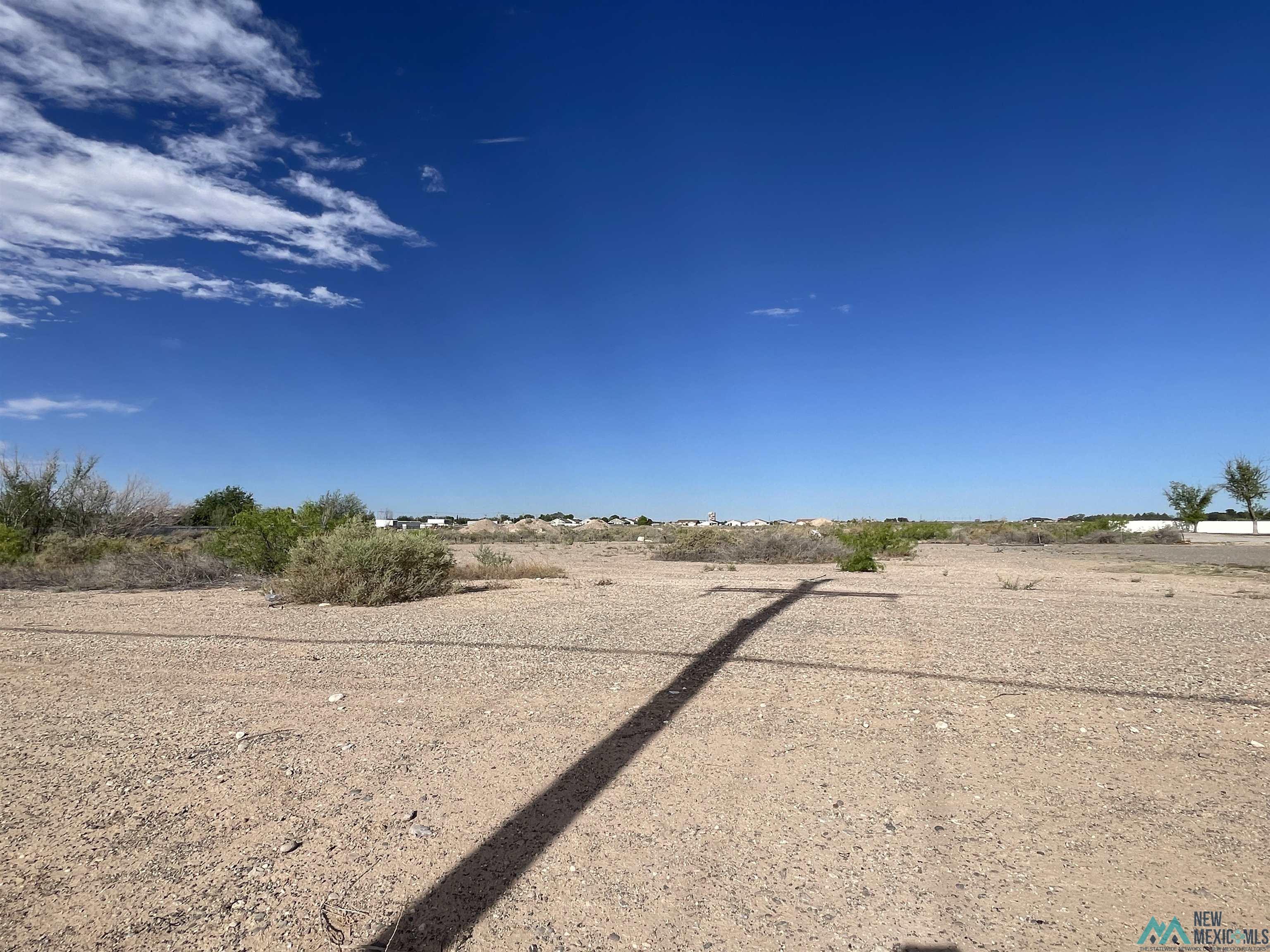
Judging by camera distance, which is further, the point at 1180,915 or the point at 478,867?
the point at 478,867

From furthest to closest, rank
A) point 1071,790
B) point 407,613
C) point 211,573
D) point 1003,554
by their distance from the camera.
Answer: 1. point 1003,554
2. point 211,573
3. point 407,613
4. point 1071,790

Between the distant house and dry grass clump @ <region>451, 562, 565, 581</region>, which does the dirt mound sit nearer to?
the distant house

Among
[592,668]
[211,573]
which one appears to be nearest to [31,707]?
[592,668]

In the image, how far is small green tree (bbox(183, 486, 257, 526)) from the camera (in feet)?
128

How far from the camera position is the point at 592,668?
7535mm

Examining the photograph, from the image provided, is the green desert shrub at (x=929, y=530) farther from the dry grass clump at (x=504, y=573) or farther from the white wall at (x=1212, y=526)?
the dry grass clump at (x=504, y=573)

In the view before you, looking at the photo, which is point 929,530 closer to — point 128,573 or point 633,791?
point 128,573

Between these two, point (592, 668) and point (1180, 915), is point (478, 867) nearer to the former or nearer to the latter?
point (1180, 915)

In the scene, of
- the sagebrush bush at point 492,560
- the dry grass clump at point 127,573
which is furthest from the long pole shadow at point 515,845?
the dry grass clump at point 127,573

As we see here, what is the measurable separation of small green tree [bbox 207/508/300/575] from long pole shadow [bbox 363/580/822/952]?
1264cm

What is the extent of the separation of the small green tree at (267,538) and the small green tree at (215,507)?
23719 millimetres

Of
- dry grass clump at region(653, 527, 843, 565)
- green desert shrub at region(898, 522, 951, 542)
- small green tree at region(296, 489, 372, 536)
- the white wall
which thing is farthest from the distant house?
the white wall

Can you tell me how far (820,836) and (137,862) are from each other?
3339 mm

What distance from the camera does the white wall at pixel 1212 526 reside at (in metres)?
55.9
